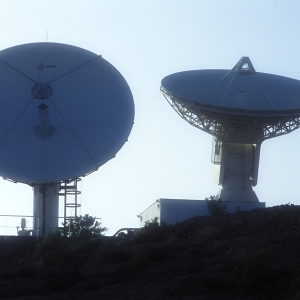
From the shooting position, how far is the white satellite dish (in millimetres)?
49719

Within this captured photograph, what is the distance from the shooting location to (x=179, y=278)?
36.8 m

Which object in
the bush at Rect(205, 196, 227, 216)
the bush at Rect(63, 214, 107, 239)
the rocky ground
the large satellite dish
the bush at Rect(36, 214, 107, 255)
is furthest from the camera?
the large satellite dish

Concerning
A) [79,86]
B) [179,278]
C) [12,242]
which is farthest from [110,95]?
[179,278]

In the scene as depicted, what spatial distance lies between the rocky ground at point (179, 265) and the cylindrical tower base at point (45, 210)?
19.6 feet

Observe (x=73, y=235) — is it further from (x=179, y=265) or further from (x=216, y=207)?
(x=179, y=265)

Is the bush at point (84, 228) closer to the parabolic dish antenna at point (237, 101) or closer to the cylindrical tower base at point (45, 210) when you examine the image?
the cylindrical tower base at point (45, 210)

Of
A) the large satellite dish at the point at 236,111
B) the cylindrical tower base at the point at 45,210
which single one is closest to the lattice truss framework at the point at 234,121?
the large satellite dish at the point at 236,111

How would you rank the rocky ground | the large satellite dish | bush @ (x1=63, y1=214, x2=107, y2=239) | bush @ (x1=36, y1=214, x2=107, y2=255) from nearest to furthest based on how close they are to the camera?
1. the rocky ground
2. bush @ (x1=36, y1=214, x2=107, y2=255)
3. bush @ (x1=63, y1=214, x2=107, y2=239)
4. the large satellite dish

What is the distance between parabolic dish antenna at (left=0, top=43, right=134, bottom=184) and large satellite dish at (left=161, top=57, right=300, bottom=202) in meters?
6.70

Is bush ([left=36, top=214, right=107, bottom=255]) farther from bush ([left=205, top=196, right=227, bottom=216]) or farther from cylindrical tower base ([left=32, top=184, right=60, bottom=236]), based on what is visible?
bush ([left=205, top=196, right=227, bottom=216])

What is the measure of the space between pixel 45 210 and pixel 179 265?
15.1 m

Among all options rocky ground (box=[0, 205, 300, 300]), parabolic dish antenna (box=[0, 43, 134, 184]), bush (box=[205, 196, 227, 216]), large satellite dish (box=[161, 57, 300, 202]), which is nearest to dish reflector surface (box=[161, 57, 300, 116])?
large satellite dish (box=[161, 57, 300, 202])

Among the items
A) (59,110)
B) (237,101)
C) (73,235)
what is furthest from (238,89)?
(73,235)

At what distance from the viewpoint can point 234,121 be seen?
57.7m
